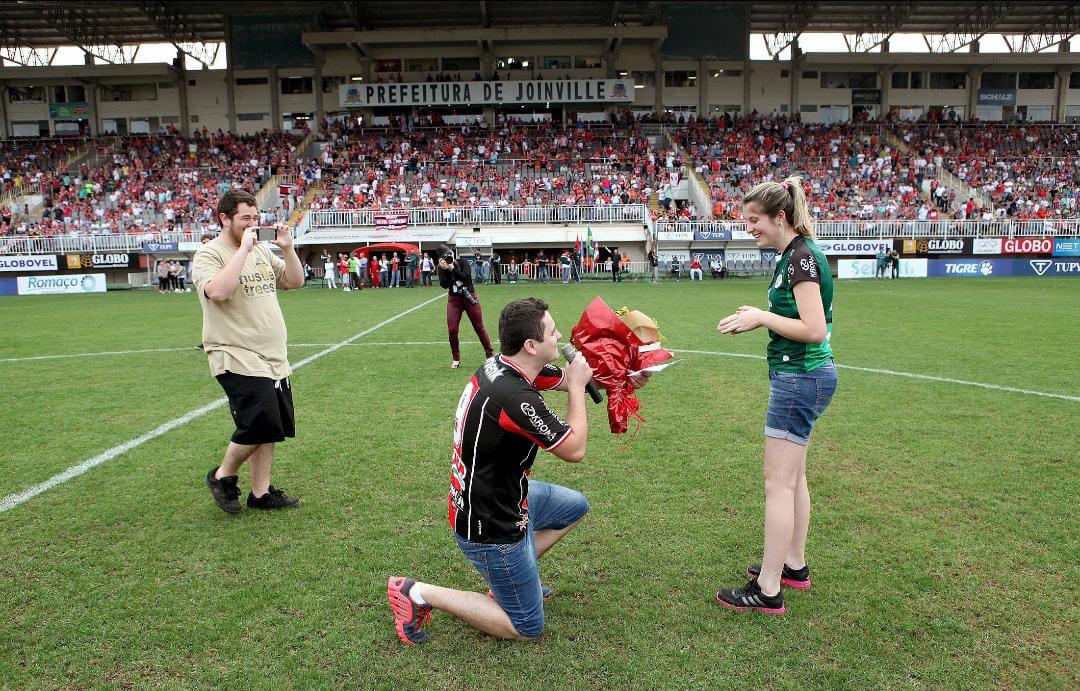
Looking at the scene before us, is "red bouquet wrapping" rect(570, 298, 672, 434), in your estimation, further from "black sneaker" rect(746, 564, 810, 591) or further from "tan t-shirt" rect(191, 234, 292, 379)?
"tan t-shirt" rect(191, 234, 292, 379)

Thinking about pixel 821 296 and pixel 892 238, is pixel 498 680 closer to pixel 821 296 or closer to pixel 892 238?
pixel 821 296

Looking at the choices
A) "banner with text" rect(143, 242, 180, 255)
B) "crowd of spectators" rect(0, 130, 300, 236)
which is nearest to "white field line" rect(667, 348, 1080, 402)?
"banner with text" rect(143, 242, 180, 255)

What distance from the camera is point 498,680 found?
2990 millimetres

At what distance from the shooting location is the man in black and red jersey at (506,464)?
9.76 ft

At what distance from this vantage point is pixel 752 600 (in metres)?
3.48

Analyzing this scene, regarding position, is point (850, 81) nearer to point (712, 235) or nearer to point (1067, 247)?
point (1067, 247)

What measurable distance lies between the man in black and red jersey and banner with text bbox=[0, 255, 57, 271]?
34.1m

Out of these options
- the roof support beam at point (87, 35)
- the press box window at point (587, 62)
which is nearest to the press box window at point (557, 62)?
the press box window at point (587, 62)

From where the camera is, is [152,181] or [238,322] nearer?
[238,322]

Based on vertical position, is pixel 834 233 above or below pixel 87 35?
below

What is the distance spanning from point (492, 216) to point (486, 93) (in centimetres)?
1265

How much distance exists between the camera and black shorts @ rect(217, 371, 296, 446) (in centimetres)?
448

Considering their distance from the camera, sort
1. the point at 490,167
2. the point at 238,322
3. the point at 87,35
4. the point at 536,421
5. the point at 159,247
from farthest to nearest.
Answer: the point at 87,35 → the point at 490,167 → the point at 159,247 → the point at 238,322 → the point at 536,421

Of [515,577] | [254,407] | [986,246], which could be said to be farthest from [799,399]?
[986,246]
